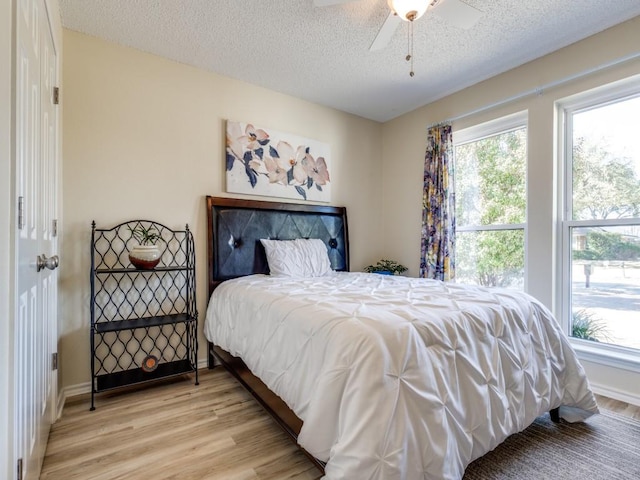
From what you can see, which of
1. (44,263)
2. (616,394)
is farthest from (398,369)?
(616,394)

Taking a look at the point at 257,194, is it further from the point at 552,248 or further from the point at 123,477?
the point at 552,248

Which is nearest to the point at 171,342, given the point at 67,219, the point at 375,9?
the point at 67,219

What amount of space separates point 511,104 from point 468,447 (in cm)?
290

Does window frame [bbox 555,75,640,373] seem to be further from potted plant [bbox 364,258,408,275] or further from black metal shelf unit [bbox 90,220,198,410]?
black metal shelf unit [bbox 90,220,198,410]

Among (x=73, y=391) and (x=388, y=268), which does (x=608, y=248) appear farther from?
(x=73, y=391)

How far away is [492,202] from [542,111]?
2.84 feet

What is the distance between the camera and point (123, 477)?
1.47 m

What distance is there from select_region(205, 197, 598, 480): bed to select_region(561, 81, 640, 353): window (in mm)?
935

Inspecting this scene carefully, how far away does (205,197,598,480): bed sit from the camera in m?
1.11

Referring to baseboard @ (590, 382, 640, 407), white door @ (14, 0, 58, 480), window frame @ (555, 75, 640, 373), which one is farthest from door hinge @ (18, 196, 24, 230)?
baseboard @ (590, 382, 640, 407)

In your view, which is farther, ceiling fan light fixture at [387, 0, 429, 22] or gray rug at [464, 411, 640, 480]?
ceiling fan light fixture at [387, 0, 429, 22]

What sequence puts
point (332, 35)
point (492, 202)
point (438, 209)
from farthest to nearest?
point (438, 209) < point (492, 202) < point (332, 35)

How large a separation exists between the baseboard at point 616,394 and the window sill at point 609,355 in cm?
17

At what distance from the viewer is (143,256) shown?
2.28m
